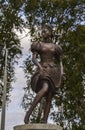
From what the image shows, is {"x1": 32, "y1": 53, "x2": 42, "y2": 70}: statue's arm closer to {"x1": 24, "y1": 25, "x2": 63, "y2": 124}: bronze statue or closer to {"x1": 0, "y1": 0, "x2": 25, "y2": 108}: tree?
{"x1": 24, "y1": 25, "x2": 63, "y2": 124}: bronze statue

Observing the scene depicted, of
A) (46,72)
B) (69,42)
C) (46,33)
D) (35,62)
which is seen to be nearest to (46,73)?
(46,72)

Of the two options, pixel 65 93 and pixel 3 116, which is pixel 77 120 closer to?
pixel 65 93

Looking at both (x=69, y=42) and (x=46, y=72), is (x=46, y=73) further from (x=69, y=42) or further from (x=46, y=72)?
(x=69, y=42)

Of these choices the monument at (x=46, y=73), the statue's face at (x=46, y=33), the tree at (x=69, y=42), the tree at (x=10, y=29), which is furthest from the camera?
the tree at (x=10, y=29)

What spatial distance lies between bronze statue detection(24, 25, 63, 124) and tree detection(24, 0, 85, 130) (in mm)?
13260

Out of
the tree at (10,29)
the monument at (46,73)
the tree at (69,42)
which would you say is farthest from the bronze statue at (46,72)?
the tree at (10,29)

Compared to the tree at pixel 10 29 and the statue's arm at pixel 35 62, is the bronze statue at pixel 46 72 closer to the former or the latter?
the statue's arm at pixel 35 62

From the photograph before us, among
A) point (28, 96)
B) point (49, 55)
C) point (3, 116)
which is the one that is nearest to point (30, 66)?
point (28, 96)

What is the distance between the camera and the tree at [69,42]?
2750 centimetres

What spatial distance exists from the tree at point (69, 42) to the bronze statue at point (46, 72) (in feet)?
43.5

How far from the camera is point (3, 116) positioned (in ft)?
70.4

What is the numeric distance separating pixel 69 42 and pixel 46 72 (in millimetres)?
15453

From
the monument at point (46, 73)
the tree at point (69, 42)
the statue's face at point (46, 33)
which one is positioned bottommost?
the monument at point (46, 73)

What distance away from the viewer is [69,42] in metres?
28.8
